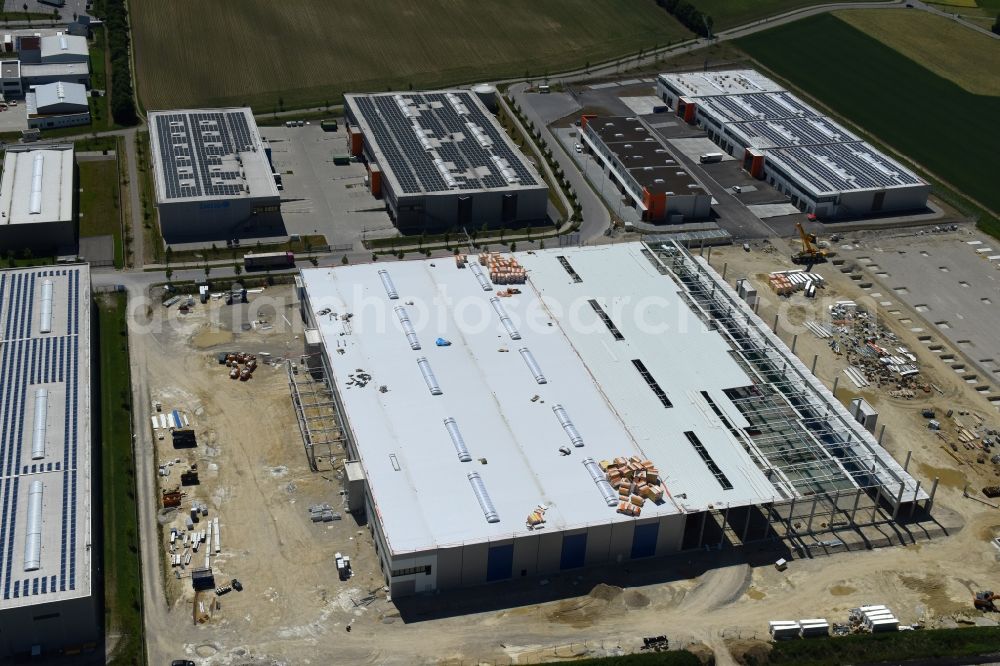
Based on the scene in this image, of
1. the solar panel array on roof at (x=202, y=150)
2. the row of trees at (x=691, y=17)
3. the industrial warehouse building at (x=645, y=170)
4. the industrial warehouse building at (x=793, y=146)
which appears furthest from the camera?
the row of trees at (x=691, y=17)

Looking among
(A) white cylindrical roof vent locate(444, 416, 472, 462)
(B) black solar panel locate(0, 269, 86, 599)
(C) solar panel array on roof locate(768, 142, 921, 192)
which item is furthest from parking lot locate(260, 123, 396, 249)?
(C) solar panel array on roof locate(768, 142, 921, 192)

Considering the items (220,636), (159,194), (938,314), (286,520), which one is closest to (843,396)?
(938,314)

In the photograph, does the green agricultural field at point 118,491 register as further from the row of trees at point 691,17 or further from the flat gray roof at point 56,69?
the row of trees at point 691,17

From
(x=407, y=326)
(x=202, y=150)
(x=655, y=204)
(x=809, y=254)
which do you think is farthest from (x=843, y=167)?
(x=202, y=150)

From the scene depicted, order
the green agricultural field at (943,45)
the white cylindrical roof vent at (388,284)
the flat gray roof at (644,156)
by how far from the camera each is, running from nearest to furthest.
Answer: the white cylindrical roof vent at (388,284), the flat gray roof at (644,156), the green agricultural field at (943,45)

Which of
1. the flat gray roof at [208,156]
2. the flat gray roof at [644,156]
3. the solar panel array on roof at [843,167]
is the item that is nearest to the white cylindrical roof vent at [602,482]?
the flat gray roof at [644,156]

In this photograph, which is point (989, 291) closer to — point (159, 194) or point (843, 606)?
point (843, 606)

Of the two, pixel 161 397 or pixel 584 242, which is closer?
pixel 161 397
